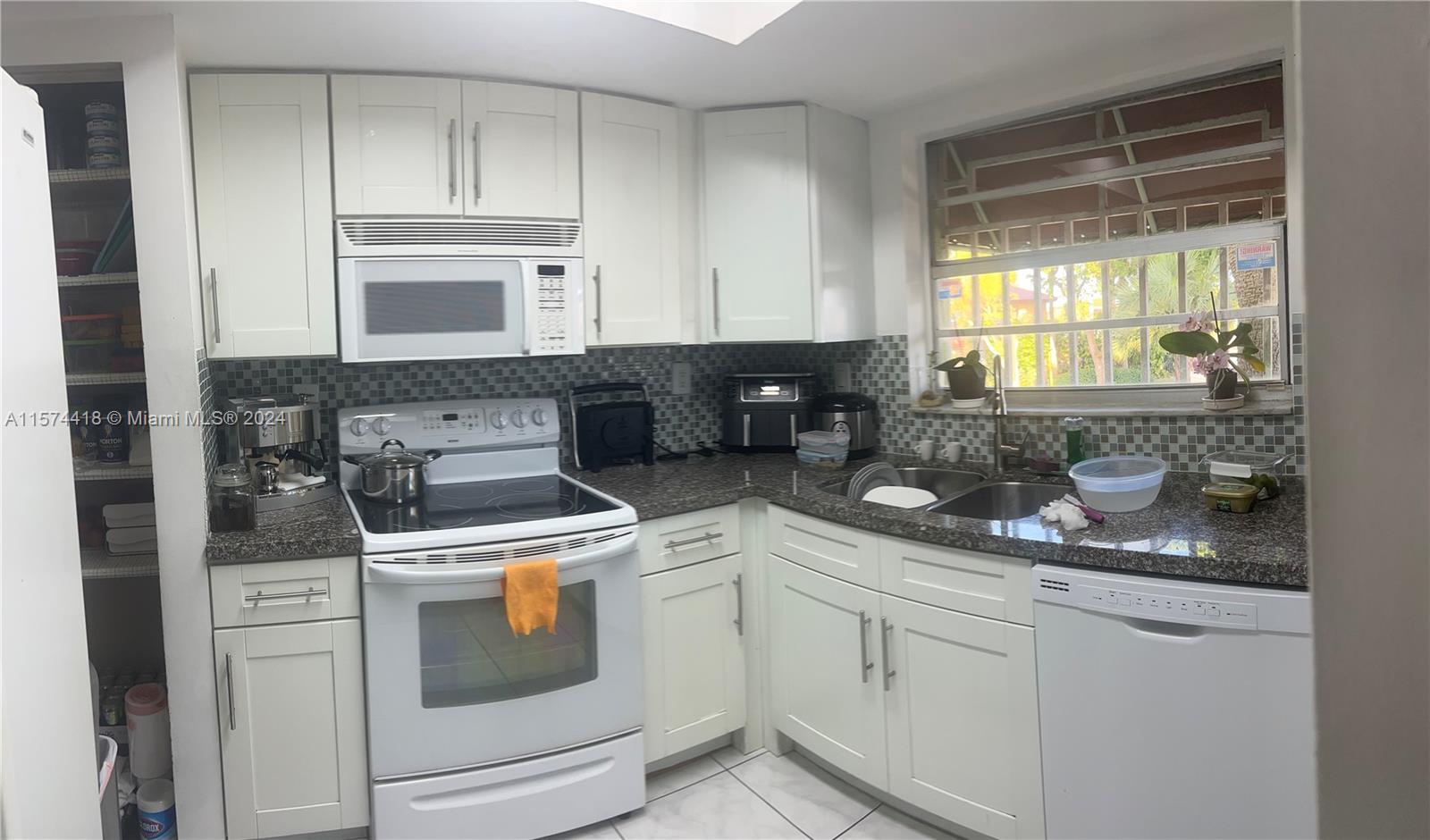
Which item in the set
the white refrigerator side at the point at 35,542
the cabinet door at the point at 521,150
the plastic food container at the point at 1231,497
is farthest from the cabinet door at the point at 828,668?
the white refrigerator side at the point at 35,542

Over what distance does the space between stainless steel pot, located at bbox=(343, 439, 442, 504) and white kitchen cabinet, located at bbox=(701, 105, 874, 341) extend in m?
1.08

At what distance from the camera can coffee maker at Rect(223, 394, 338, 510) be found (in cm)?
221

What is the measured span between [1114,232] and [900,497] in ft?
3.56

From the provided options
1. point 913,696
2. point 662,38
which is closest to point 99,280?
point 662,38

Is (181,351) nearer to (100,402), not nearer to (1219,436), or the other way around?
(100,402)

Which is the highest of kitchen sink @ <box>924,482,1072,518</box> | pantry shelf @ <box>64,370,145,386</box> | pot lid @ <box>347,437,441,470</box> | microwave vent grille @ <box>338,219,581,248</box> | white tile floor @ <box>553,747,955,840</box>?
microwave vent grille @ <box>338,219,581,248</box>

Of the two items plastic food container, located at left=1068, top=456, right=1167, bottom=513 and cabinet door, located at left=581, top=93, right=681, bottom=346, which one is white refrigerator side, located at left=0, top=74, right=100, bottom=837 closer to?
cabinet door, located at left=581, top=93, right=681, bottom=346

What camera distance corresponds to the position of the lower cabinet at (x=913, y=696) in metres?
1.84

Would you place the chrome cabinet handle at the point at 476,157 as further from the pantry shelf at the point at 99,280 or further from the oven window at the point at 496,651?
the oven window at the point at 496,651

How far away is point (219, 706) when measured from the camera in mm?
1974

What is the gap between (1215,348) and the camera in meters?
2.20

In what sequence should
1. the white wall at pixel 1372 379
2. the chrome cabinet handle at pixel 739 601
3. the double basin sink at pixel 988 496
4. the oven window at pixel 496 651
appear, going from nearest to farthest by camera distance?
the white wall at pixel 1372 379 → the oven window at pixel 496 651 → the double basin sink at pixel 988 496 → the chrome cabinet handle at pixel 739 601

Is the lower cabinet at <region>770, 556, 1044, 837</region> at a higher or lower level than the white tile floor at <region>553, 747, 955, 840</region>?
higher

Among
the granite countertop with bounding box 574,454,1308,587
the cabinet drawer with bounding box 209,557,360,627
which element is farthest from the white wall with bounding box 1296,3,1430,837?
the cabinet drawer with bounding box 209,557,360,627
